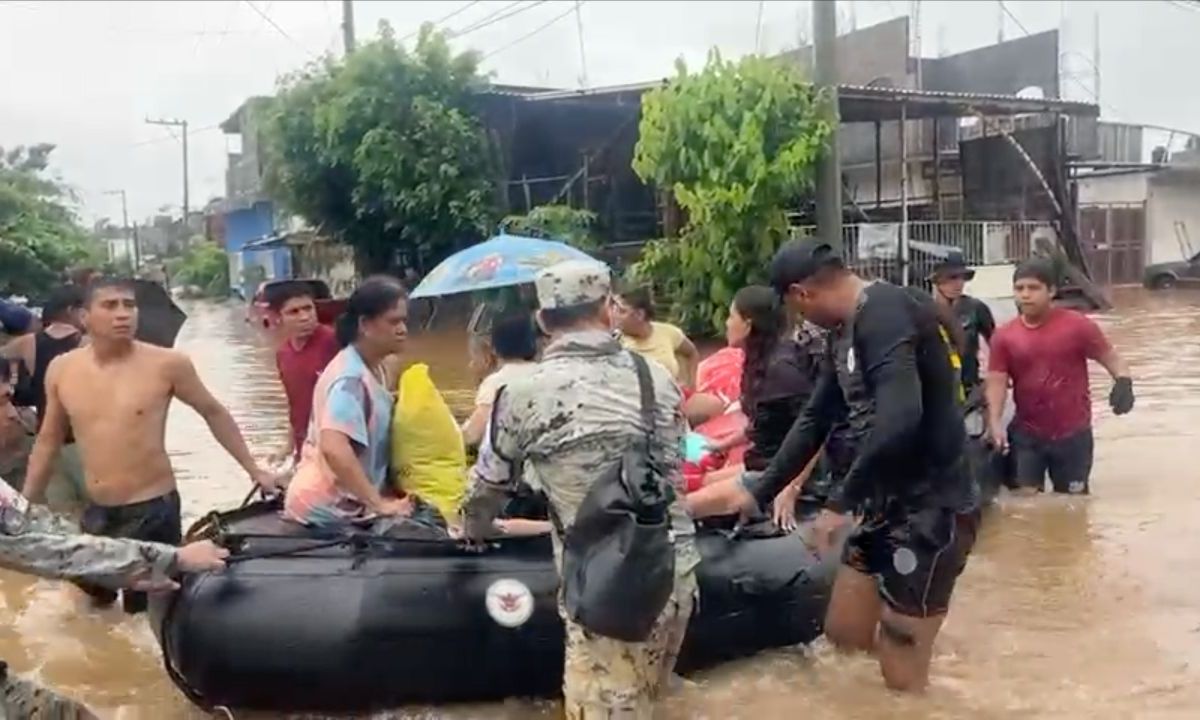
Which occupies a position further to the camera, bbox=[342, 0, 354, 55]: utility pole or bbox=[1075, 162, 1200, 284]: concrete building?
bbox=[1075, 162, 1200, 284]: concrete building

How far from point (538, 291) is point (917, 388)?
4.06 ft

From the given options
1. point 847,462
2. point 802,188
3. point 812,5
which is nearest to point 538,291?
point 847,462

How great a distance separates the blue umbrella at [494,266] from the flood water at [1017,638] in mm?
2341

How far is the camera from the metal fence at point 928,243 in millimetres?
20422

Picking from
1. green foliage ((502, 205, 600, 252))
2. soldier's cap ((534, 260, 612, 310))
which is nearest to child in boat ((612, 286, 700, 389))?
soldier's cap ((534, 260, 612, 310))

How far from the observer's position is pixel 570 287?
12.1 ft

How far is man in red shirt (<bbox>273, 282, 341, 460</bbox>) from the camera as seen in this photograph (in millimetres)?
6363

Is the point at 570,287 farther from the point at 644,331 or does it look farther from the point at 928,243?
the point at 928,243

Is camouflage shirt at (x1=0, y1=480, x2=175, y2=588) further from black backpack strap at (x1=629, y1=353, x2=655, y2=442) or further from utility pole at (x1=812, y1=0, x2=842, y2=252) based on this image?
utility pole at (x1=812, y1=0, x2=842, y2=252)

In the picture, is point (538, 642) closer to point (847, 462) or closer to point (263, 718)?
point (263, 718)

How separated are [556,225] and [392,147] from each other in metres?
3.43

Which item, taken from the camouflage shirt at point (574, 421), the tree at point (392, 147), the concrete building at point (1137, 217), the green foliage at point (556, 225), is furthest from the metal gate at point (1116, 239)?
the camouflage shirt at point (574, 421)

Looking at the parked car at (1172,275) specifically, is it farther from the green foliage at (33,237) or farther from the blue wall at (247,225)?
the blue wall at (247,225)

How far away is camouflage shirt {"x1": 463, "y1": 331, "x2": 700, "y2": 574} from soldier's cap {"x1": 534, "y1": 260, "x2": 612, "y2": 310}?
94 millimetres
